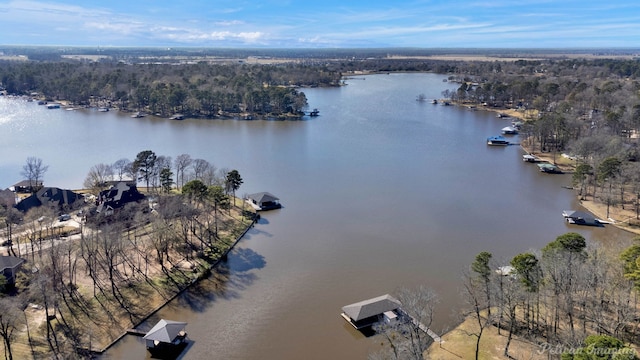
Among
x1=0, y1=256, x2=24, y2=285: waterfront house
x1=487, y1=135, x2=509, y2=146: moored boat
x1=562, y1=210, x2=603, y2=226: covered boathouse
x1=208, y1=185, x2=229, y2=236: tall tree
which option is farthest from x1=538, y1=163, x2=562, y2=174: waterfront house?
x1=0, y1=256, x2=24, y2=285: waterfront house

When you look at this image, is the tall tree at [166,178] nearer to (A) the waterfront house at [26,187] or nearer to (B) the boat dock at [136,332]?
(A) the waterfront house at [26,187]

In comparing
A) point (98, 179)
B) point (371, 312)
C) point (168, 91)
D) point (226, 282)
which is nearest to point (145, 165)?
point (98, 179)

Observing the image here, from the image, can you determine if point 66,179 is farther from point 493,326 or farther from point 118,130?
point 493,326

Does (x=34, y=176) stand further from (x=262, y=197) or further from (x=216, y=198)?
(x=262, y=197)

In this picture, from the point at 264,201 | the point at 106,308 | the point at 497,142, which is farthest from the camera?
the point at 497,142

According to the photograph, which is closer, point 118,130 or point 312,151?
point 312,151

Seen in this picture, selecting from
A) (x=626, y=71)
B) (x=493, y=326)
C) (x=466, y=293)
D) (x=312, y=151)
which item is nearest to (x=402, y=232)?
(x=466, y=293)
